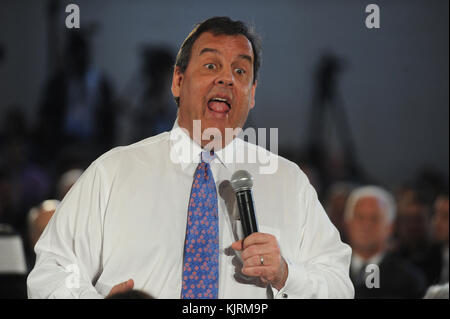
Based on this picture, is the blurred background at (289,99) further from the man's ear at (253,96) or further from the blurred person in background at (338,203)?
the man's ear at (253,96)

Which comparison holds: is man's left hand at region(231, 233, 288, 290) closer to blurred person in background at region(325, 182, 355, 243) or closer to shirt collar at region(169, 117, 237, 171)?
shirt collar at region(169, 117, 237, 171)

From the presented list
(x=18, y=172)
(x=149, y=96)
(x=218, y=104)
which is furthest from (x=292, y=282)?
(x=18, y=172)

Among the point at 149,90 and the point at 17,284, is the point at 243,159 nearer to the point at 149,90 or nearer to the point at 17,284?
the point at 17,284

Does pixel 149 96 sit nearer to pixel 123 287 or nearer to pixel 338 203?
pixel 338 203

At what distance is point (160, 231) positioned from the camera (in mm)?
1726

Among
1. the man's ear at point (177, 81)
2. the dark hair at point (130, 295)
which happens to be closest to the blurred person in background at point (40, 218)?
the man's ear at point (177, 81)

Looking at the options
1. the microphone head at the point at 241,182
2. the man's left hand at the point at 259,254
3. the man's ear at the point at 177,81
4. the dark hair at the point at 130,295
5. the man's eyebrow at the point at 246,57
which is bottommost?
the dark hair at the point at 130,295

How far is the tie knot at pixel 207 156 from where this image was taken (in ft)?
5.96

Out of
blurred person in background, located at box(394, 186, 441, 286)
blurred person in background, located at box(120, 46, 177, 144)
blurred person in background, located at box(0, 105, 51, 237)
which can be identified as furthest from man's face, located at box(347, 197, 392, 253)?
blurred person in background, located at box(0, 105, 51, 237)

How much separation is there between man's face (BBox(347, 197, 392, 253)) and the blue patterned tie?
1.95 metres

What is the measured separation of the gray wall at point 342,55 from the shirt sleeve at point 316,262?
5.30 feet

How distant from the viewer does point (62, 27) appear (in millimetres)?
3629

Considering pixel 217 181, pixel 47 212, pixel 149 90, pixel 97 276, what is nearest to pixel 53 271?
pixel 97 276

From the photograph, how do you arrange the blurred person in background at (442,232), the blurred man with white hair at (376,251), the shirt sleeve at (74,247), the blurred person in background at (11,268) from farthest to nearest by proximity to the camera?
the blurred person in background at (442,232) → the blurred man with white hair at (376,251) → the blurred person in background at (11,268) → the shirt sleeve at (74,247)
